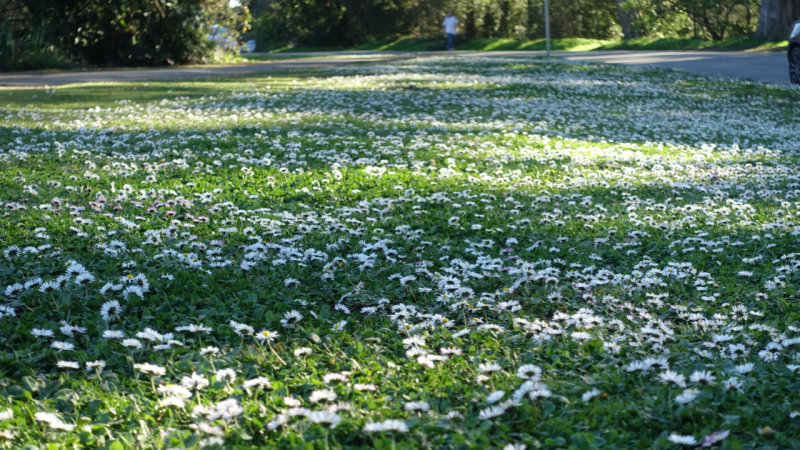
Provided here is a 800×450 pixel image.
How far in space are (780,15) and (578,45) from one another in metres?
11.3

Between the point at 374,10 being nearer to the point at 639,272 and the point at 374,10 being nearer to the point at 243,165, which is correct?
the point at 243,165

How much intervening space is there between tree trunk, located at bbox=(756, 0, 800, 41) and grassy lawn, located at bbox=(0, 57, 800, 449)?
23.9 metres

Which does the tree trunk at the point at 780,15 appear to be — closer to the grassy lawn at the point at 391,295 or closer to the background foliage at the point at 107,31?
the background foliage at the point at 107,31

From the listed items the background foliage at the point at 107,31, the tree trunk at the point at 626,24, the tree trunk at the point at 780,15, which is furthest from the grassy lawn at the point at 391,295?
the tree trunk at the point at 626,24

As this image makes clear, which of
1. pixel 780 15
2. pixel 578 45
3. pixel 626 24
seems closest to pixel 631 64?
pixel 780 15

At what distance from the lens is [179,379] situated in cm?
314

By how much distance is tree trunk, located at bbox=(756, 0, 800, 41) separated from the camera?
2970cm

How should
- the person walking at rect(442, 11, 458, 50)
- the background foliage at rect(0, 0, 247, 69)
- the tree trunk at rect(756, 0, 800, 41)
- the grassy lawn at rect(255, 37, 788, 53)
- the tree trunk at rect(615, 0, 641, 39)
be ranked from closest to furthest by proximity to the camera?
the background foliage at rect(0, 0, 247, 69)
the tree trunk at rect(756, 0, 800, 41)
the grassy lawn at rect(255, 37, 788, 53)
the person walking at rect(442, 11, 458, 50)
the tree trunk at rect(615, 0, 641, 39)

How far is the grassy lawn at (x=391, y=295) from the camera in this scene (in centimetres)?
282

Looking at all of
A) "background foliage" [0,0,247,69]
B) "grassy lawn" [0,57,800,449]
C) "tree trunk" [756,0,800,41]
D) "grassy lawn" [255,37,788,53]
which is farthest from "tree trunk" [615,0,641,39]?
"grassy lawn" [0,57,800,449]

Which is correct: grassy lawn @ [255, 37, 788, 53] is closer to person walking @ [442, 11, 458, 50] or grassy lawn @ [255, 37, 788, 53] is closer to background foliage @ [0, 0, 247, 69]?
person walking @ [442, 11, 458, 50]

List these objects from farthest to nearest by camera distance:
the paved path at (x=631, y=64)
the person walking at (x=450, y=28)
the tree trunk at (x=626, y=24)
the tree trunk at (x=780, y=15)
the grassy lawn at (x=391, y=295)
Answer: the tree trunk at (x=626, y=24) < the person walking at (x=450, y=28) < the tree trunk at (x=780, y=15) < the paved path at (x=631, y=64) < the grassy lawn at (x=391, y=295)

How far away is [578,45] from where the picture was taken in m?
39.5

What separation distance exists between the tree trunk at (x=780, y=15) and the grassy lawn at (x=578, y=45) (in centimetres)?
44
